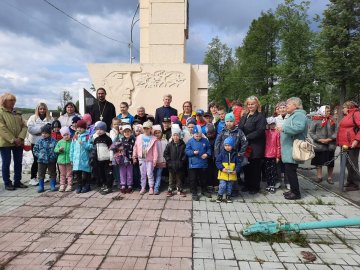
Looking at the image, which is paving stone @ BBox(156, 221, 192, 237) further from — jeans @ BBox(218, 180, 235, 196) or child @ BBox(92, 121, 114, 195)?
child @ BBox(92, 121, 114, 195)

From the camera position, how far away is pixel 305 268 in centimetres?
300

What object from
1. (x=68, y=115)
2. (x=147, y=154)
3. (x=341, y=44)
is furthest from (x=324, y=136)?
(x=341, y=44)

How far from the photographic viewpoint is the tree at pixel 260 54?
3008 cm

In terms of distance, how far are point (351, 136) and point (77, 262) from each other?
17.3 ft

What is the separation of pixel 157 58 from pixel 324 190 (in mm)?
5343

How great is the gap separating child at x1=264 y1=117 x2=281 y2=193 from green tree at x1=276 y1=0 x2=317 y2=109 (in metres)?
20.6

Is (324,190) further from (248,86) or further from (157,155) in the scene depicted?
(248,86)

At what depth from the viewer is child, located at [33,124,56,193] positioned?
575 cm

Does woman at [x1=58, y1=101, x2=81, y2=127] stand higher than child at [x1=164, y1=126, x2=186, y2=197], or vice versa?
woman at [x1=58, y1=101, x2=81, y2=127]

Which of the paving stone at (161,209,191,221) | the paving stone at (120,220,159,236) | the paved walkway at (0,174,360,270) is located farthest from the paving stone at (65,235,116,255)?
the paving stone at (161,209,191,221)

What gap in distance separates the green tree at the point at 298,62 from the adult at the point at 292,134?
21.0 m

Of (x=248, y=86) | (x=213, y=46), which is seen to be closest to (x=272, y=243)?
(x=248, y=86)

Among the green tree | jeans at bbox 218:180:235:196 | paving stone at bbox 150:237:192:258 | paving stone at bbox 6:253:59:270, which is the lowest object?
paving stone at bbox 6:253:59:270

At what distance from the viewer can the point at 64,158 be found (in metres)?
5.76
